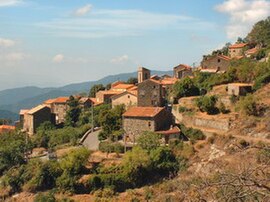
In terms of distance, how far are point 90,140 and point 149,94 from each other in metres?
7.69

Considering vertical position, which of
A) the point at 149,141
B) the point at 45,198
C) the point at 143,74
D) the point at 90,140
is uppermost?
the point at 143,74

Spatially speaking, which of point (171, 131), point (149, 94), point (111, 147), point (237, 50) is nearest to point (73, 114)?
point (149, 94)

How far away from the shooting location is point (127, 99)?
5047 centimetres

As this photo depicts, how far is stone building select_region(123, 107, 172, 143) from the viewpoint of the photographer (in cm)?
3969

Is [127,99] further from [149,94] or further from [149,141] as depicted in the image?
[149,141]

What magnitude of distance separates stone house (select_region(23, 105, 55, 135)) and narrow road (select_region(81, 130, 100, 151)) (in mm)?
8990

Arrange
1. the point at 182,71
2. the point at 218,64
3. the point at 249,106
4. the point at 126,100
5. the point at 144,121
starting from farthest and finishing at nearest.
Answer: the point at 182,71
the point at 218,64
the point at 126,100
the point at 144,121
the point at 249,106

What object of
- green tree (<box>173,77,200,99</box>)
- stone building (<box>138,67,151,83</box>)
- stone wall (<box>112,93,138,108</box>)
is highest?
stone building (<box>138,67,151,83</box>)

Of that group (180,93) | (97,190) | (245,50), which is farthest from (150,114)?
(245,50)

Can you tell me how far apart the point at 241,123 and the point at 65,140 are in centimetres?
1978

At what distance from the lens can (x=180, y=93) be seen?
44812mm

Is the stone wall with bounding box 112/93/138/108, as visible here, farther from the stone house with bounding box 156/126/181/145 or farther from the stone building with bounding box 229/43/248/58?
the stone building with bounding box 229/43/248/58

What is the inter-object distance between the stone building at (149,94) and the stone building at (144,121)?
3547 millimetres

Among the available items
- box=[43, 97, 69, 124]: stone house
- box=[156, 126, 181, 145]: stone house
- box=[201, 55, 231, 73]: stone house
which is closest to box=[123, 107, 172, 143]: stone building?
box=[156, 126, 181, 145]: stone house
